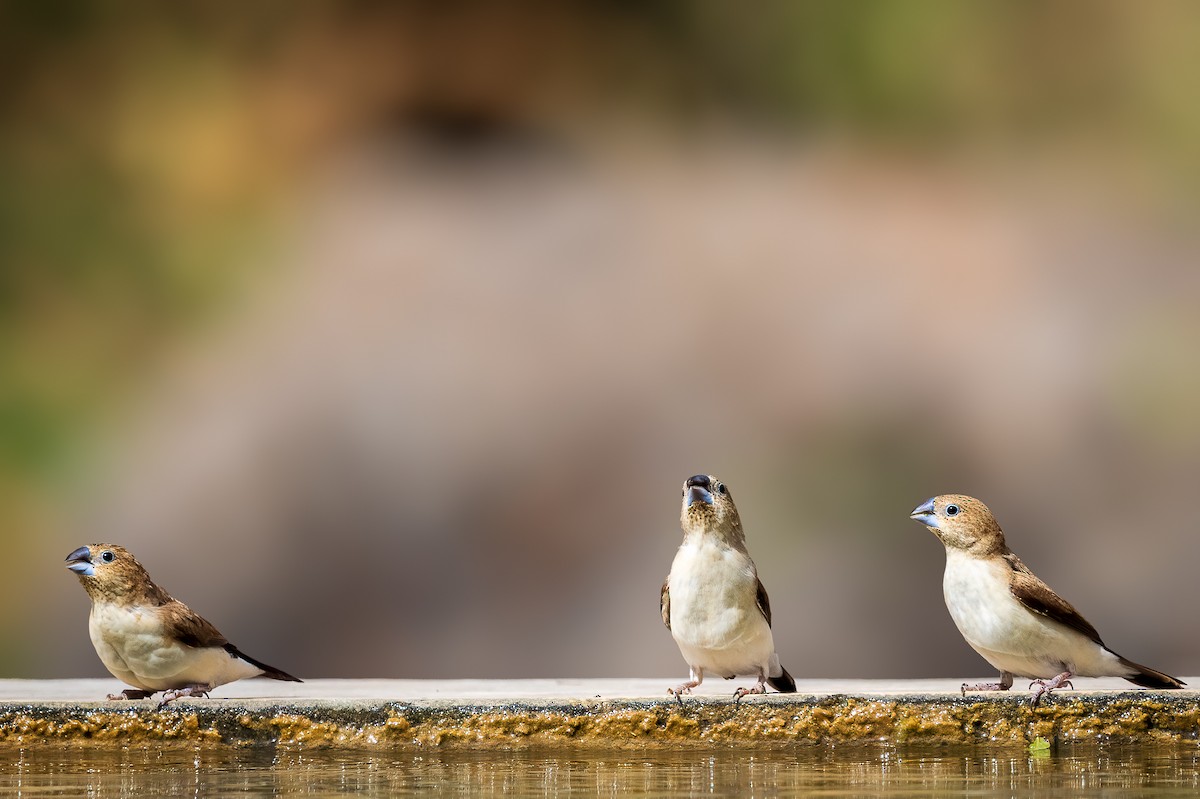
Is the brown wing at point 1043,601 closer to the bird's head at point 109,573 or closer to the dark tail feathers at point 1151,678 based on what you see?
the dark tail feathers at point 1151,678

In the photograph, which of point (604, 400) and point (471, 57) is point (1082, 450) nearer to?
point (604, 400)

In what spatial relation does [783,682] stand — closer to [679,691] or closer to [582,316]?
[679,691]

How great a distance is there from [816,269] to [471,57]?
2274mm

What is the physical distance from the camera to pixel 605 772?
3.62 meters

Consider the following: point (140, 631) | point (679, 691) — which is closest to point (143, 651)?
point (140, 631)

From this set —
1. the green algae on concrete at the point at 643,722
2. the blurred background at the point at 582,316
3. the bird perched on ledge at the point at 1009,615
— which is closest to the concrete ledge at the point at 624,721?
the green algae on concrete at the point at 643,722

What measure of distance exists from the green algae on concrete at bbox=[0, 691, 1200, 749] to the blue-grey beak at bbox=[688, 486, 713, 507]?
63 cm

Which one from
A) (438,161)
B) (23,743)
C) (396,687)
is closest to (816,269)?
(438,161)

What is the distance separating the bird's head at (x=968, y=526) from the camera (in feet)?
14.7

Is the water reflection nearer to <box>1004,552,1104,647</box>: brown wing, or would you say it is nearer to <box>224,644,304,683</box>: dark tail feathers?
<box>1004,552,1104,647</box>: brown wing

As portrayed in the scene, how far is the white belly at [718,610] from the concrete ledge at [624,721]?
0.99ft

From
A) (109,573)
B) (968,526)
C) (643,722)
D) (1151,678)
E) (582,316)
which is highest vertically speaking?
(582,316)

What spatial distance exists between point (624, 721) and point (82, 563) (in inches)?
67.7

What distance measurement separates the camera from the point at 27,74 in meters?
8.12
